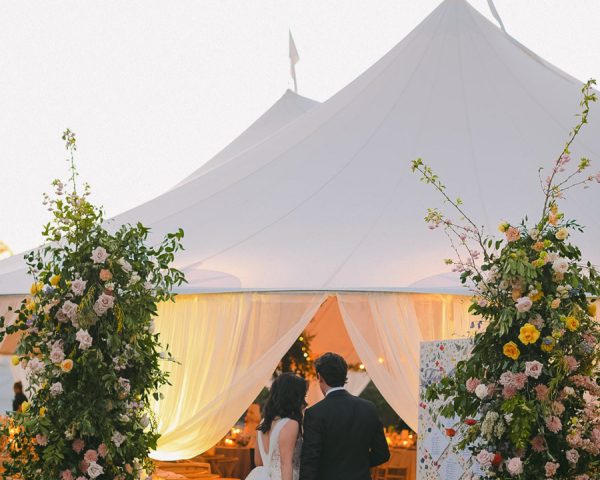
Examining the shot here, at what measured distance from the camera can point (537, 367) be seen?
4043 millimetres

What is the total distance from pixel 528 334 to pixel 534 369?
144 mm

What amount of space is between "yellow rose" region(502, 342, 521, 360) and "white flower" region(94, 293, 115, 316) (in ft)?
6.11

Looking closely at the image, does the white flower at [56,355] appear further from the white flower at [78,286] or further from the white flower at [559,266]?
the white flower at [559,266]

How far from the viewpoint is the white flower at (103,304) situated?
4734 mm

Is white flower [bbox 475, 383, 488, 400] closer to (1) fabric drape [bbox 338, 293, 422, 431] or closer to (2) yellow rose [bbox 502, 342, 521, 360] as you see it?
(2) yellow rose [bbox 502, 342, 521, 360]

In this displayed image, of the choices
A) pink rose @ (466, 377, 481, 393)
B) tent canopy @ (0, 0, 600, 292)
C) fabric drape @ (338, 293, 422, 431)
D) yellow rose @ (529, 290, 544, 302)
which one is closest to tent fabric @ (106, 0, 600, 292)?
tent canopy @ (0, 0, 600, 292)

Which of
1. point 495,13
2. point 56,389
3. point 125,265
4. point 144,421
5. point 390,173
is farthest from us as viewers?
point 495,13

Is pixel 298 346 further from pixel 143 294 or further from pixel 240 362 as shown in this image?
pixel 143 294

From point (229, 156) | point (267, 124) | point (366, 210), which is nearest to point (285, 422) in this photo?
point (366, 210)

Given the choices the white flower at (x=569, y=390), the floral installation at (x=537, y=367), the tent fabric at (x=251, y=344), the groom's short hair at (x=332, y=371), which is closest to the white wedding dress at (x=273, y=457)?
the groom's short hair at (x=332, y=371)

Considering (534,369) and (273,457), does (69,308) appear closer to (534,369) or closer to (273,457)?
(273,457)

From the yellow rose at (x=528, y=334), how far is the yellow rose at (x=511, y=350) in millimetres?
60

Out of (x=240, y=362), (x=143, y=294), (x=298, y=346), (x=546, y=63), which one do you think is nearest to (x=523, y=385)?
(x=143, y=294)

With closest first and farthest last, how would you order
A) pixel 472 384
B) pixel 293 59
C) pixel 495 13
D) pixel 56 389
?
pixel 472 384, pixel 56 389, pixel 495 13, pixel 293 59
